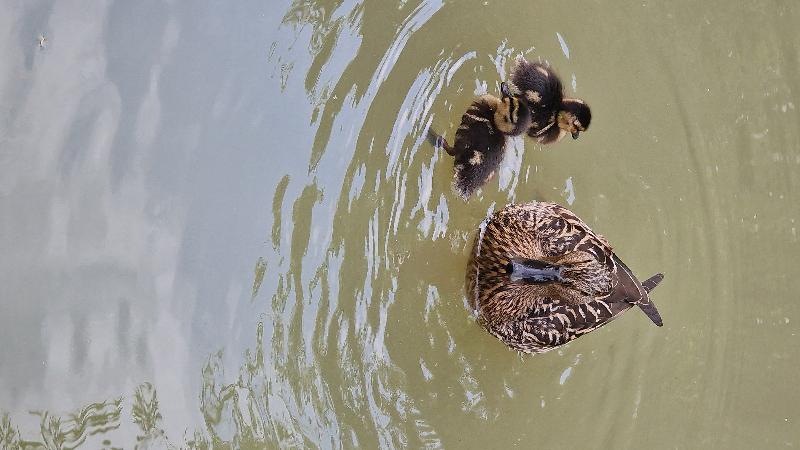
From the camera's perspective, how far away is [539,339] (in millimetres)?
2061

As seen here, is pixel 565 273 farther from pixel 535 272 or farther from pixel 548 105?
pixel 548 105

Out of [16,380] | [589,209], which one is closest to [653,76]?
[589,209]

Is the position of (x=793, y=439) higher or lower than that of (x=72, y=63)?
lower

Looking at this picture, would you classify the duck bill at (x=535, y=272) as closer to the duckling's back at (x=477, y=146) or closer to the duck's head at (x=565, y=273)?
the duck's head at (x=565, y=273)

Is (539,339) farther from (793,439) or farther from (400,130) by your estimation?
(793,439)

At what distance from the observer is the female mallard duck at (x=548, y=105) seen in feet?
6.95

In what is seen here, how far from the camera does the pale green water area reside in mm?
2098

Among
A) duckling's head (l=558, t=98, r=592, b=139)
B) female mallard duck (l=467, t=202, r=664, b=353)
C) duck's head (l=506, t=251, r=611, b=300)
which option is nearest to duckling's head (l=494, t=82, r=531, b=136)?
duckling's head (l=558, t=98, r=592, b=139)

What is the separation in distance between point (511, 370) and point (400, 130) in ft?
2.73

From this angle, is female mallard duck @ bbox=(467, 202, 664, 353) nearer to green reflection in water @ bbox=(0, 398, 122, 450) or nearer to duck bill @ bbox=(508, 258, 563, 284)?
duck bill @ bbox=(508, 258, 563, 284)

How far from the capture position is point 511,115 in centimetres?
210

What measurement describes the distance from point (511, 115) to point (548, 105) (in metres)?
0.12

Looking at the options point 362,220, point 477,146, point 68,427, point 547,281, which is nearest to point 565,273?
point 547,281

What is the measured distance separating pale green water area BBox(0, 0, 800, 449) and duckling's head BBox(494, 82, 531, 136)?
0.64ft
